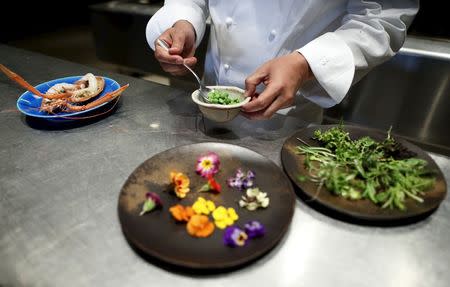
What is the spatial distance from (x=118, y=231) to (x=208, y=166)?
308 mm

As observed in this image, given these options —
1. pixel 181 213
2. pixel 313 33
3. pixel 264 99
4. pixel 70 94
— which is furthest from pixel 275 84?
pixel 70 94

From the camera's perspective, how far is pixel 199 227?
79 cm

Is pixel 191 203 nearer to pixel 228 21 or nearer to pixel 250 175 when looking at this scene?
pixel 250 175

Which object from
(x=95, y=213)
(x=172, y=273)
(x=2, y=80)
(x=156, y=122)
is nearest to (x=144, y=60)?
(x=2, y=80)

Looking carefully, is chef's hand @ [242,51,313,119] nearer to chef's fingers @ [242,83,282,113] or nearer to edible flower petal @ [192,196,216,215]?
chef's fingers @ [242,83,282,113]

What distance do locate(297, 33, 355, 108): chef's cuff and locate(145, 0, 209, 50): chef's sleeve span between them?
0.58 m

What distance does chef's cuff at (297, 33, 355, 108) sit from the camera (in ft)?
3.81

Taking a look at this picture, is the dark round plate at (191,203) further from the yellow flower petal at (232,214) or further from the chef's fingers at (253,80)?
the chef's fingers at (253,80)

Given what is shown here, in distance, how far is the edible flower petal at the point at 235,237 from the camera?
29.8 inches

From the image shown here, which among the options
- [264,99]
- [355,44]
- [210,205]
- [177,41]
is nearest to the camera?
[210,205]

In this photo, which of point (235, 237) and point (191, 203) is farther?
point (191, 203)

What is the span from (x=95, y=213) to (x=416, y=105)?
2.09 metres

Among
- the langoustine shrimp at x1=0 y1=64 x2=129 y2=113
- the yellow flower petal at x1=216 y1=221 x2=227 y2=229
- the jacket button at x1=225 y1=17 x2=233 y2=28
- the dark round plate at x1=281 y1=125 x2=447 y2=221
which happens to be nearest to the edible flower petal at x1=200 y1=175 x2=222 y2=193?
the yellow flower petal at x1=216 y1=221 x2=227 y2=229

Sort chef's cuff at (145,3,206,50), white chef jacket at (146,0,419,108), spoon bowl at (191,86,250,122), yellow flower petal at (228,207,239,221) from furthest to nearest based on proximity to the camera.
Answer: chef's cuff at (145,3,206,50) < white chef jacket at (146,0,419,108) < spoon bowl at (191,86,250,122) < yellow flower petal at (228,207,239,221)
